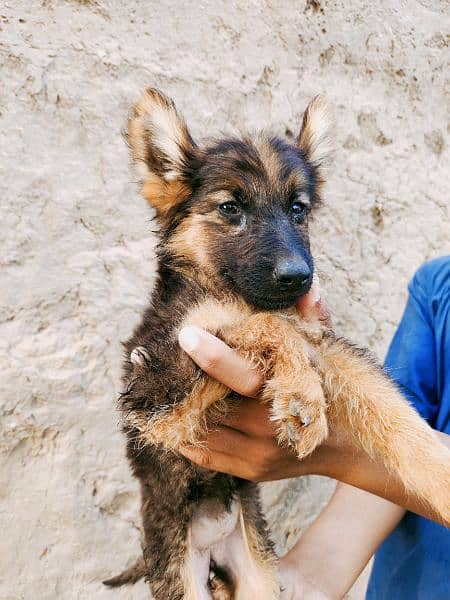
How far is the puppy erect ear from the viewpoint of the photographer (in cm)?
255

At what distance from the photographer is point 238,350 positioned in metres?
1.94

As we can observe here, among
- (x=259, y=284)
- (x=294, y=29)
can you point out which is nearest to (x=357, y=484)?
(x=259, y=284)

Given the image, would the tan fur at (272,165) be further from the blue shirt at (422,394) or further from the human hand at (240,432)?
the human hand at (240,432)

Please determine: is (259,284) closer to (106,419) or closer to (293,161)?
(293,161)

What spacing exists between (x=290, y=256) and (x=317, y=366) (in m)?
0.45

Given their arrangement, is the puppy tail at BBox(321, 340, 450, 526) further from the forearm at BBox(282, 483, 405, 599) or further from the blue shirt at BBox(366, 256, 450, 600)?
the forearm at BBox(282, 483, 405, 599)

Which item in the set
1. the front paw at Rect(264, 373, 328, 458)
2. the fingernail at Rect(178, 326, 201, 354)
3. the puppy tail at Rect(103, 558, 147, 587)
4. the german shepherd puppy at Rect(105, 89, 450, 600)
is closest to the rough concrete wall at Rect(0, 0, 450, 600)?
the puppy tail at Rect(103, 558, 147, 587)

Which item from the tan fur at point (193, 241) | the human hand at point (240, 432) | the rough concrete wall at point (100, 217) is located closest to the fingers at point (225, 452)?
the human hand at point (240, 432)

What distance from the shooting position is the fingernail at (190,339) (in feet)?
6.11

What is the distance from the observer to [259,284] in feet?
7.56

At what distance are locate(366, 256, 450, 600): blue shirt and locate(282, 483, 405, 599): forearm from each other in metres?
0.14

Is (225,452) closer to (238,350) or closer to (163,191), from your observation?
(238,350)

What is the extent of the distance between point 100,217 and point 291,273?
1494 millimetres

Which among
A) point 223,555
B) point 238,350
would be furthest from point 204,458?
point 223,555
